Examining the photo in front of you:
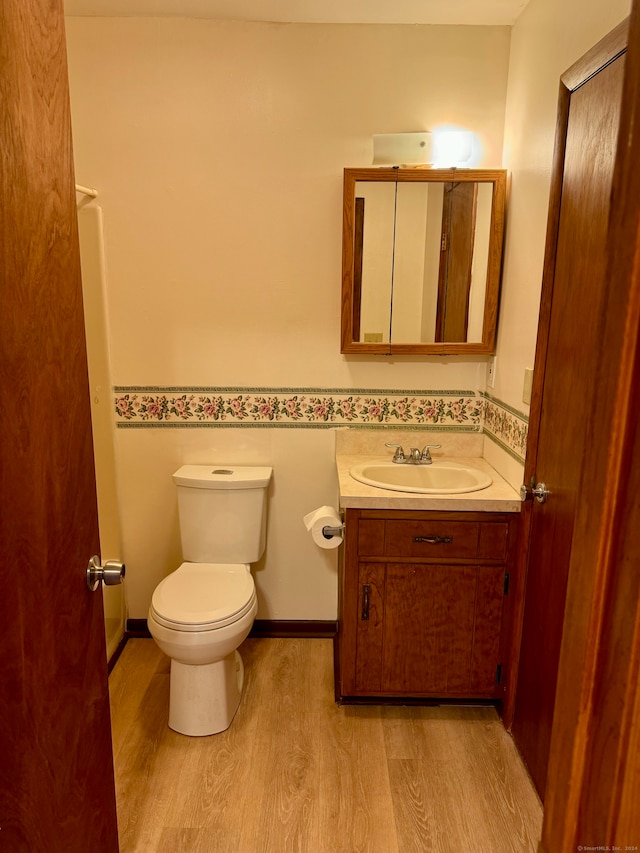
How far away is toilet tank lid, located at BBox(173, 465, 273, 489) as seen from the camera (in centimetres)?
236

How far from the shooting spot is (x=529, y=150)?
199 cm

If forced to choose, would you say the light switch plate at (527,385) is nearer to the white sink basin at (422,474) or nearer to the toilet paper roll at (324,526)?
the white sink basin at (422,474)

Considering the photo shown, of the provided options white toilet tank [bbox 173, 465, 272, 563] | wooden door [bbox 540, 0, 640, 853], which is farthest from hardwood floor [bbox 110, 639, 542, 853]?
wooden door [bbox 540, 0, 640, 853]

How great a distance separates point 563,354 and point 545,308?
0.20 metres

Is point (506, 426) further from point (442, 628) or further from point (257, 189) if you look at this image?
point (257, 189)

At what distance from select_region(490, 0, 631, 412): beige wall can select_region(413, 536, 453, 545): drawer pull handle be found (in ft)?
1.73

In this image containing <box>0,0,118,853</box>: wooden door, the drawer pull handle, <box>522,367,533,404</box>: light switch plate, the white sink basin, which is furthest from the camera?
the white sink basin

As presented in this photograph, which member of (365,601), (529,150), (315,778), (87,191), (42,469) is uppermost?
(529,150)

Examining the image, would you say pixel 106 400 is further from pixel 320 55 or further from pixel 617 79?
pixel 617 79

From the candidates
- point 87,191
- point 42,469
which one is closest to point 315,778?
point 42,469

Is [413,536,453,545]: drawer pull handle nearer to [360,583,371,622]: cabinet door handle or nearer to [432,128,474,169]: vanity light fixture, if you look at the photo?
[360,583,371,622]: cabinet door handle

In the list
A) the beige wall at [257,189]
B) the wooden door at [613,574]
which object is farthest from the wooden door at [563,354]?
the wooden door at [613,574]

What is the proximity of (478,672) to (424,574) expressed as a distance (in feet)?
1.45

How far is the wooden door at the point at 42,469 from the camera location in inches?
33.2
